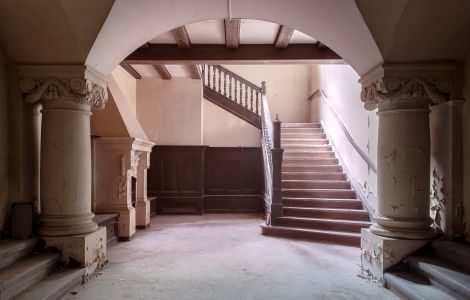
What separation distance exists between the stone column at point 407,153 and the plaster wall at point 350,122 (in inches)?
85.5

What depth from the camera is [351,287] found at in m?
3.63

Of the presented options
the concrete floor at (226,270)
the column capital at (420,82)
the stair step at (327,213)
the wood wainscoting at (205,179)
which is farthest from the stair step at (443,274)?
the wood wainscoting at (205,179)

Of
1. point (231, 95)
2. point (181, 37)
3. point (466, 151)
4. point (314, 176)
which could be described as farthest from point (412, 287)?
point (231, 95)

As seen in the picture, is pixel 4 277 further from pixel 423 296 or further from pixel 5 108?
pixel 423 296

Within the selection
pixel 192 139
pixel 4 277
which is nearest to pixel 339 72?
pixel 192 139

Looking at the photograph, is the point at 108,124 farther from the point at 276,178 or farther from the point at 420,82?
the point at 420,82

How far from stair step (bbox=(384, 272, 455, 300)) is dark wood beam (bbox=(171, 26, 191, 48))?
3.81 m

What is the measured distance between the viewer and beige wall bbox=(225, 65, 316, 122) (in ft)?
37.1

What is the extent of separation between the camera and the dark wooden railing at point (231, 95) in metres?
9.46

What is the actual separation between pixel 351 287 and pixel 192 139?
6.10m

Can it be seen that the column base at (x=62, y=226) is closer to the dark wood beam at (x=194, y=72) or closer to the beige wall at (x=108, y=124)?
the beige wall at (x=108, y=124)

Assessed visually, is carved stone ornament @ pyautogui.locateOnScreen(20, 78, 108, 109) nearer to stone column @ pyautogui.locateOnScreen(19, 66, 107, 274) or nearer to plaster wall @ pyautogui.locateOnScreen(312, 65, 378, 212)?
stone column @ pyautogui.locateOnScreen(19, 66, 107, 274)

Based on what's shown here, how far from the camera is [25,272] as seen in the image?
3.04 metres

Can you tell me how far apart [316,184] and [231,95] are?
370 cm
